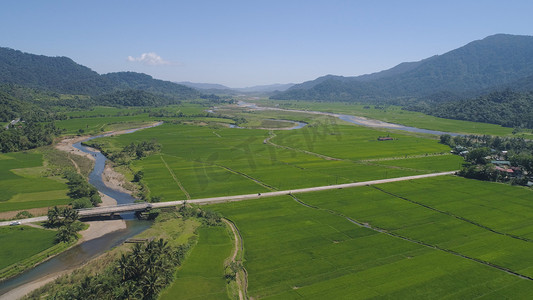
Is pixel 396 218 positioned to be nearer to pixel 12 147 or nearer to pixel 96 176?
pixel 96 176

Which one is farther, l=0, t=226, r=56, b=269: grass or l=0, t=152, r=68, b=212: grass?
l=0, t=152, r=68, b=212: grass

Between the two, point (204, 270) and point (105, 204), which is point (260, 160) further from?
point (204, 270)

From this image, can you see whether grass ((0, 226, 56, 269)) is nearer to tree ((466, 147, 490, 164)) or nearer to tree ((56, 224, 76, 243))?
tree ((56, 224, 76, 243))

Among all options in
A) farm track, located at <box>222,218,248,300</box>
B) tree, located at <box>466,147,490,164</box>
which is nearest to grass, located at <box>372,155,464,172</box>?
tree, located at <box>466,147,490,164</box>

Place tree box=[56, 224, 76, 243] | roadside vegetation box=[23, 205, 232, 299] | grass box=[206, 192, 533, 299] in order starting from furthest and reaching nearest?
tree box=[56, 224, 76, 243]
grass box=[206, 192, 533, 299]
roadside vegetation box=[23, 205, 232, 299]

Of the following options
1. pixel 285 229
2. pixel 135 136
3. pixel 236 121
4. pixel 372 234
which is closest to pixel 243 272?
pixel 285 229

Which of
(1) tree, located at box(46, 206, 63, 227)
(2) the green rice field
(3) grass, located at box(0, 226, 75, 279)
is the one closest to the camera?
(2) the green rice field
